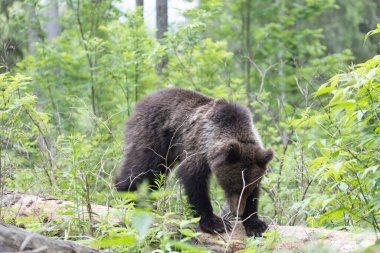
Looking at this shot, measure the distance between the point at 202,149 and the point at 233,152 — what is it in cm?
63

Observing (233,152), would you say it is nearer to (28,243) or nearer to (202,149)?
(202,149)

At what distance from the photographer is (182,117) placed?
295 inches

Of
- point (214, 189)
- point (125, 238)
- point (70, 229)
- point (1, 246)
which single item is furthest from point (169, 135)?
point (1, 246)

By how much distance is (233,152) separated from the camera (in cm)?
644

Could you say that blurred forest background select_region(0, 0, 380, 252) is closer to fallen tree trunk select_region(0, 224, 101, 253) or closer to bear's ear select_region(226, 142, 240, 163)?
fallen tree trunk select_region(0, 224, 101, 253)

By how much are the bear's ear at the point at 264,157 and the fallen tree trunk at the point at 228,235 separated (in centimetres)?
87

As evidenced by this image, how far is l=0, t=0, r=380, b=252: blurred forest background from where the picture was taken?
4.85m

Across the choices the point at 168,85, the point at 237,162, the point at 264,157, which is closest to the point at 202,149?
the point at 237,162

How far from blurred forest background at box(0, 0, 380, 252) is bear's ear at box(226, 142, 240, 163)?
817mm

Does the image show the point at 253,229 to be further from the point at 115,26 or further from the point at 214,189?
the point at 115,26

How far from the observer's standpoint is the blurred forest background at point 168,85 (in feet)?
15.9

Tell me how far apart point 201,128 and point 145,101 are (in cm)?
124

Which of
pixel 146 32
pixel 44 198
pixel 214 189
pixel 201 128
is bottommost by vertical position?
pixel 214 189

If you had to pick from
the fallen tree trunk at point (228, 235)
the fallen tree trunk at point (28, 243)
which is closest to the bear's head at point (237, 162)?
the fallen tree trunk at point (228, 235)
